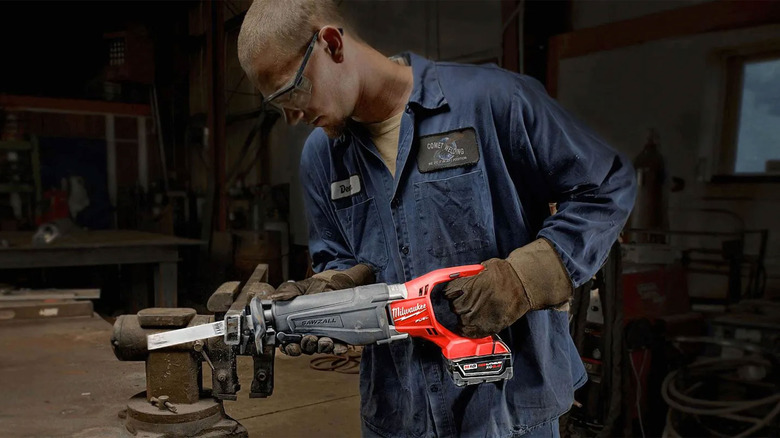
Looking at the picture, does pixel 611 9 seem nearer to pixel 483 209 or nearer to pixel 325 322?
pixel 483 209

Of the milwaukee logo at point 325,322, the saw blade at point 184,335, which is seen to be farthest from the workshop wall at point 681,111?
the saw blade at point 184,335

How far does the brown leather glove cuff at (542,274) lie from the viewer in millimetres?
930

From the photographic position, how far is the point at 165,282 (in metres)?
4.04

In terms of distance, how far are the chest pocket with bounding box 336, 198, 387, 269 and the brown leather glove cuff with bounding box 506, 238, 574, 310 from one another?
32 centimetres

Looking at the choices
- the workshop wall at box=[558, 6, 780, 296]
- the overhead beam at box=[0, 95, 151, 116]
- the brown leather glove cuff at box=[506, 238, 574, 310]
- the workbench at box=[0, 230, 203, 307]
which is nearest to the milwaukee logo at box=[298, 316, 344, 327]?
the brown leather glove cuff at box=[506, 238, 574, 310]

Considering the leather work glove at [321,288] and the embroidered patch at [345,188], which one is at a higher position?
the embroidered patch at [345,188]

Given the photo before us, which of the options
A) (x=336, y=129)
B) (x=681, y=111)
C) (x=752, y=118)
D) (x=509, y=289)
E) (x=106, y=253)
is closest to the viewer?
(x=509, y=289)

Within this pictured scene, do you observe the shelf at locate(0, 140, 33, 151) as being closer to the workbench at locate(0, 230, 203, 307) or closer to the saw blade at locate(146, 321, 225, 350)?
the workbench at locate(0, 230, 203, 307)

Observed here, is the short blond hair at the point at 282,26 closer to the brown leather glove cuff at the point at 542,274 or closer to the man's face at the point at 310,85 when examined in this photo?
the man's face at the point at 310,85

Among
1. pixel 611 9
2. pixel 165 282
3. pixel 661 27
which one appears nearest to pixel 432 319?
pixel 661 27

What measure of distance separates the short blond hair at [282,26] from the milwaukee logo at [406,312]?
0.52 metres

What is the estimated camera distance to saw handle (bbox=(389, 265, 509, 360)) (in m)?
0.98

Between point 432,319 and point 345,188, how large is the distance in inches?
14.8

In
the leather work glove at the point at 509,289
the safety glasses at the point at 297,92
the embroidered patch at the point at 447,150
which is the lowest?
the leather work glove at the point at 509,289
